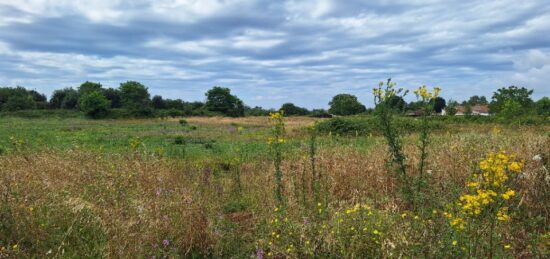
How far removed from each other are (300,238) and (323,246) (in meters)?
0.26

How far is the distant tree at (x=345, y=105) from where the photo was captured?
66.6m

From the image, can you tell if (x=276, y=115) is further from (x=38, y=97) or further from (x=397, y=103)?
(x=38, y=97)

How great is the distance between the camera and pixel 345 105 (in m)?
71.5

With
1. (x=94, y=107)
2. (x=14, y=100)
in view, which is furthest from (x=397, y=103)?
(x=14, y=100)

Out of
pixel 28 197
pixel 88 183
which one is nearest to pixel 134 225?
pixel 28 197

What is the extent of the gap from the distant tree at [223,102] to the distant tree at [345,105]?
17603 millimetres

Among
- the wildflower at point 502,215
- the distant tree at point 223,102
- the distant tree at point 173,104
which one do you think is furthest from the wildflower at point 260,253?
the distant tree at point 173,104

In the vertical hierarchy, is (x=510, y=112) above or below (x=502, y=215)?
above

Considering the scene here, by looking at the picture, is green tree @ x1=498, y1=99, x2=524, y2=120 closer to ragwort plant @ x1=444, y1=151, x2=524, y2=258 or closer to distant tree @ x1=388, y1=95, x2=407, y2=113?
distant tree @ x1=388, y1=95, x2=407, y2=113

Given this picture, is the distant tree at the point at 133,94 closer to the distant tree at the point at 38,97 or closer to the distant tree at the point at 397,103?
the distant tree at the point at 38,97

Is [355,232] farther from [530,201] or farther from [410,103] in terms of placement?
[530,201]

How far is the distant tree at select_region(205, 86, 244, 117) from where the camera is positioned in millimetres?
76250

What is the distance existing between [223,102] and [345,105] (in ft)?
74.8

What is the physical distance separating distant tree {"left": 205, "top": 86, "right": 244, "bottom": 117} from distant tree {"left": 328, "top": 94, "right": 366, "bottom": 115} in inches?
693
